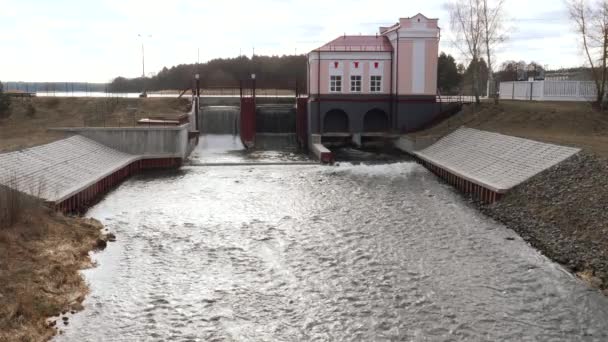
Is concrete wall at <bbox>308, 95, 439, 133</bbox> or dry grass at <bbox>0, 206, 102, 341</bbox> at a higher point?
concrete wall at <bbox>308, 95, 439, 133</bbox>

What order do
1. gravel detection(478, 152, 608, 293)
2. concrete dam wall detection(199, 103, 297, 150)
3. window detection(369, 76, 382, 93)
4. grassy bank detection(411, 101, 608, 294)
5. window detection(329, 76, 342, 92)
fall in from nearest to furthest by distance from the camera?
gravel detection(478, 152, 608, 293) < grassy bank detection(411, 101, 608, 294) < window detection(329, 76, 342, 92) < window detection(369, 76, 382, 93) < concrete dam wall detection(199, 103, 297, 150)

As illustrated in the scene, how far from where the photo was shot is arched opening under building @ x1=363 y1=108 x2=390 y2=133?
1832 inches

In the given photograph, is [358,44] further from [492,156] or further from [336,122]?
[492,156]

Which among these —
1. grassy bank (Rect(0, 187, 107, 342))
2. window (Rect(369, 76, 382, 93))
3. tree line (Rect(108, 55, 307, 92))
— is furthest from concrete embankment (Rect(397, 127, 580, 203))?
tree line (Rect(108, 55, 307, 92))

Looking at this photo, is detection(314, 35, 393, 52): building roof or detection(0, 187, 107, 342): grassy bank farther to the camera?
detection(314, 35, 393, 52): building roof

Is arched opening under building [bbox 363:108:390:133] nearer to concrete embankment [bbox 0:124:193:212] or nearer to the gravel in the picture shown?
concrete embankment [bbox 0:124:193:212]

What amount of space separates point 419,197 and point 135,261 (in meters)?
14.2

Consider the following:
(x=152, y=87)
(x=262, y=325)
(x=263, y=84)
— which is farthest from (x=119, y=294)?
(x=152, y=87)

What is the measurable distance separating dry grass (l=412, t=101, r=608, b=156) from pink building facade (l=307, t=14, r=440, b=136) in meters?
3.14

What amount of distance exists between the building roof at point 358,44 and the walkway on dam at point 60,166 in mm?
18951

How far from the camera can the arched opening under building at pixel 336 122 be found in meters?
47.1

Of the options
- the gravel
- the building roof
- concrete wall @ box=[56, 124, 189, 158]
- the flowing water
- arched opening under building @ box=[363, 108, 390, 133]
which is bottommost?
the flowing water

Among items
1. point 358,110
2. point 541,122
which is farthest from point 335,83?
point 541,122

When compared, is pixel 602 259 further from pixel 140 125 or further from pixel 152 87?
pixel 152 87
